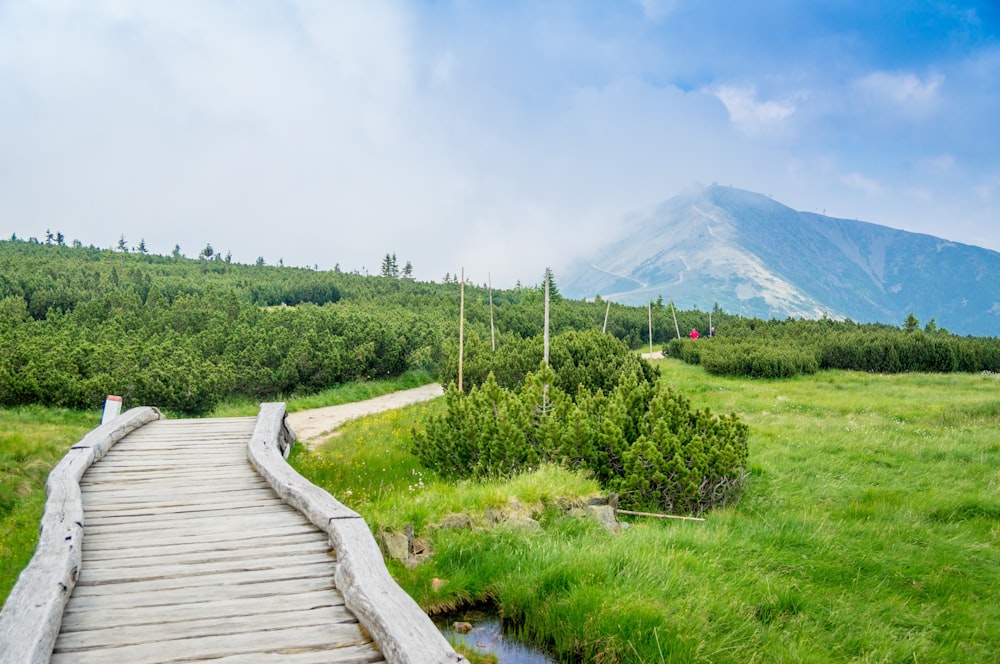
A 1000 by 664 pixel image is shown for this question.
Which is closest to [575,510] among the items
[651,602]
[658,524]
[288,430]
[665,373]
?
[658,524]

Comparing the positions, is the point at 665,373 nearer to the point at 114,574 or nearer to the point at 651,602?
the point at 651,602

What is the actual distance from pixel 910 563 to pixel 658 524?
8.68ft

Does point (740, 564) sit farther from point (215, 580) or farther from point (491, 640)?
point (215, 580)

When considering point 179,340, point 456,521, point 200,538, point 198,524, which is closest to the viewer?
point 200,538

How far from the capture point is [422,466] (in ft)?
35.4

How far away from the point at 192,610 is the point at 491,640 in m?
2.37

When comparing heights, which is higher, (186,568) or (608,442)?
(608,442)

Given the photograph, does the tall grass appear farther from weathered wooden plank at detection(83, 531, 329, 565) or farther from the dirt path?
the dirt path

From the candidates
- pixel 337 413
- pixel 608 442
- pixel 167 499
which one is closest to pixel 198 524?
pixel 167 499

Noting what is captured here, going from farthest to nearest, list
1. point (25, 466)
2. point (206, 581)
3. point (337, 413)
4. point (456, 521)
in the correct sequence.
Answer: point (337, 413)
point (25, 466)
point (456, 521)
point (206, 581)

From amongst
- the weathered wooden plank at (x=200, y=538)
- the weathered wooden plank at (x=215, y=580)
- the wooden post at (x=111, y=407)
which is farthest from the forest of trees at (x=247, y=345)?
the weathered wooden plank at (x=215, y=580)

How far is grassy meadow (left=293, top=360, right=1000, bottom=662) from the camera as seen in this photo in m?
4.86

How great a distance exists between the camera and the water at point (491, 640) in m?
4.87

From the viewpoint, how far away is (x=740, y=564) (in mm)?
6164
